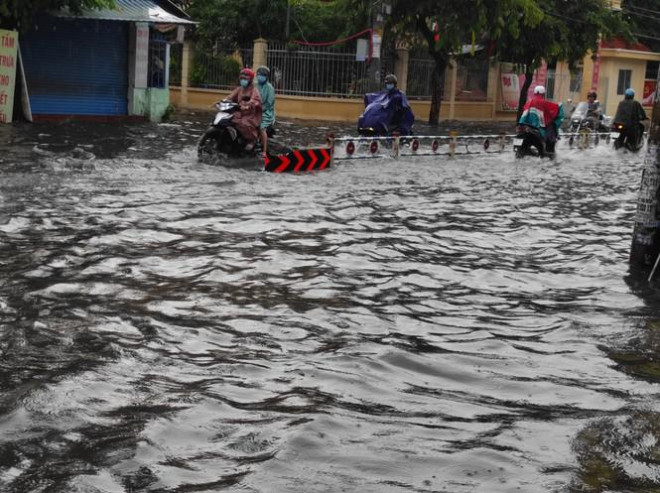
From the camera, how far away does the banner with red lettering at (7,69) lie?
69.6ft

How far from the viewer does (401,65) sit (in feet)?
120

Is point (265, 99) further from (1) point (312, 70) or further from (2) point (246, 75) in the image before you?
(1) point (312, 70)

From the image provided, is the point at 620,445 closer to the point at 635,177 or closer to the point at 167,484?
the point at 167,484

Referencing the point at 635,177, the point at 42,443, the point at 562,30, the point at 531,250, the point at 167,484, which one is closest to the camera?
the point at 167,484

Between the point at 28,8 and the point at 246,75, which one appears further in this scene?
the point at 28,8

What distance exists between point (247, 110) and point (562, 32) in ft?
67.5

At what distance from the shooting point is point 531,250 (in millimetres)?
10625

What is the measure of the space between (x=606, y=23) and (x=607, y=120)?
811 cm

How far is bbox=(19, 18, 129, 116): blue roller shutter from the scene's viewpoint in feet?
81.8

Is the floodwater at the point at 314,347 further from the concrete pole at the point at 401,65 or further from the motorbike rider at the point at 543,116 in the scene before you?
the concrete pole at the point at 401,65

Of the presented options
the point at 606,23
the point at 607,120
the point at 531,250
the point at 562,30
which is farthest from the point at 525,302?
the point at 606,23

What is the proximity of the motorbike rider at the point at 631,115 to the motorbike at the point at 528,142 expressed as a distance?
13.1ft

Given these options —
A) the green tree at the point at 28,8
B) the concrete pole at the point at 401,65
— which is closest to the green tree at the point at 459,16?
the concrete pole at the point at 401,65

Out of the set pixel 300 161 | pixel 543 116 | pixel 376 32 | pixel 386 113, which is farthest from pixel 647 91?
pixel 300 161
